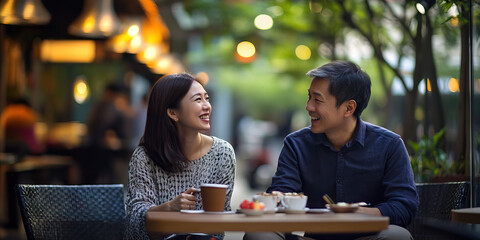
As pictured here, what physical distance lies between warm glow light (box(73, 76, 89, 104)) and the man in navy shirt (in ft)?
49.4

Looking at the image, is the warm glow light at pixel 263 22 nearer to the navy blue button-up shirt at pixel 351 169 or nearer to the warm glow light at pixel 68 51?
the warm glow light at pixel 68 51

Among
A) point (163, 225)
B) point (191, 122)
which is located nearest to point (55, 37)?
point (191, 122)

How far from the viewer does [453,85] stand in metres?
5.80

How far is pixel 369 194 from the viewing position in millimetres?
4082

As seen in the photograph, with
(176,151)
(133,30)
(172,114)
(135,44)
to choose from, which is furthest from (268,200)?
(135,44)

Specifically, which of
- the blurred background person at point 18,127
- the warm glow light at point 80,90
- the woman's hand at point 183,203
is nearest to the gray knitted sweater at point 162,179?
the woman's hand at point 183,203

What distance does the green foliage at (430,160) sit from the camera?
5.90 meters

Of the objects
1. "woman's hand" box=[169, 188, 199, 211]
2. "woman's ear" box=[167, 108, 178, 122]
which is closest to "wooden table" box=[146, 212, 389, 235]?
"woman's hand" box=[169, 188, 199, 211]

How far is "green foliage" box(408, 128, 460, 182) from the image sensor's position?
590cm

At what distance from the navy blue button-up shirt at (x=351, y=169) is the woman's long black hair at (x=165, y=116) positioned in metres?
0.63

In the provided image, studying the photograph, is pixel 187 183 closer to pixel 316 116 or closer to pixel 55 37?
pixel 316 116

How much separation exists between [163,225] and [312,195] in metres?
A: 1.47

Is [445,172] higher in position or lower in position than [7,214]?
higher

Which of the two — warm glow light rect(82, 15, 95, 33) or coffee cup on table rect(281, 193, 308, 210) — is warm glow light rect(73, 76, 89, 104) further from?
coffee cup on table rect(281, 193, 308, 210)
